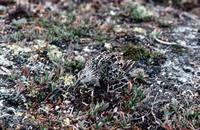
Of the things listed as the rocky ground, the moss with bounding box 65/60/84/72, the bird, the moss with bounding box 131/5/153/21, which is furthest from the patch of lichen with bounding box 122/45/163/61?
the moss with bounding box 131/5/153/21

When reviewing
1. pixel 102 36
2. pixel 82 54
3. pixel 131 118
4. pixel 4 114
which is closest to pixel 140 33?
pixel 102 36

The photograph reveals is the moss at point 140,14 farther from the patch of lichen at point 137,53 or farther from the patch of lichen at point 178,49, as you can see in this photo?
the patch of lichen at point 137,53

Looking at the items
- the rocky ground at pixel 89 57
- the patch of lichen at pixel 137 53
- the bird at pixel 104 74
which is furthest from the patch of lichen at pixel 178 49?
the bird at pixel 104 74

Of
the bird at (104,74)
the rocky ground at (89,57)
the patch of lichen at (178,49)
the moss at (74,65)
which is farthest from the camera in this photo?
the patch of lichen at (178,49)

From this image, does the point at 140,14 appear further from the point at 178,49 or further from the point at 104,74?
the point at 104,74

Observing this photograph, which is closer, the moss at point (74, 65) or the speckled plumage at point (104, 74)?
the speckled plumage at point (104, 74)

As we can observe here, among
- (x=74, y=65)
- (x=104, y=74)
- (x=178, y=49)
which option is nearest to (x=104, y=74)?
(x=104, y=74)

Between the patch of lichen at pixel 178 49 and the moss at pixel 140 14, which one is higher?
the moss at pixel 140 14

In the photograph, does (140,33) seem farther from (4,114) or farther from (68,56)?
(4,114)
